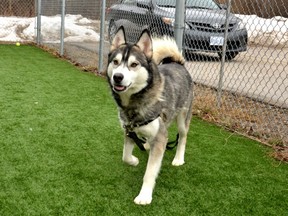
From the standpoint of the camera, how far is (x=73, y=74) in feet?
20.5

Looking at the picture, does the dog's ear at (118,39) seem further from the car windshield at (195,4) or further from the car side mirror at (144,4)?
the car side mirror at (144,4)

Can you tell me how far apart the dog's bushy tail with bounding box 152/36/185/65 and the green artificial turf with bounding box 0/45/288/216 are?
0.81 metres

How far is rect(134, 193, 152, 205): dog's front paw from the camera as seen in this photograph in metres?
2.30

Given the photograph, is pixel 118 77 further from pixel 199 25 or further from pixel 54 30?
pixel 54 30

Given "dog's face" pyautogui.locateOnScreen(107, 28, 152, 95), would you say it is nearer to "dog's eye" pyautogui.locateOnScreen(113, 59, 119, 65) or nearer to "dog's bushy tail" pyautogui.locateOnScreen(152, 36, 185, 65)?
"dog's eye" pyautogui.locateOnScreen(113, 59, 119, 65)

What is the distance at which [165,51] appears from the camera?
3.05 m

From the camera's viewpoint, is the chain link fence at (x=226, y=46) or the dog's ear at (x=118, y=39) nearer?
the dog's ear at (x=118, y=39)

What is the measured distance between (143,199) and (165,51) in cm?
129

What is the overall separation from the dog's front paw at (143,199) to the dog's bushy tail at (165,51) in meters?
1.17

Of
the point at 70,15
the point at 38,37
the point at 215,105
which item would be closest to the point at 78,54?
the point at 70,15

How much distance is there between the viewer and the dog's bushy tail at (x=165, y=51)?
3012 millimetres

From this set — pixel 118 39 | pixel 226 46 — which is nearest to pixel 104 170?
pixel 118 39

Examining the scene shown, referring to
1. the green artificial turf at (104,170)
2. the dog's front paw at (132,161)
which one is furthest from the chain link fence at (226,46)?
the dog's front paw at (132,161)

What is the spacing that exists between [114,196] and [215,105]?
2.35 meters
